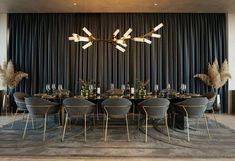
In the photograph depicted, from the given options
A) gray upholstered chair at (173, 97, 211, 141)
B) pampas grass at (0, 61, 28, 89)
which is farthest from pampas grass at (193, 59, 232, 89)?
pampas grass at (0, 61, 28, 89)

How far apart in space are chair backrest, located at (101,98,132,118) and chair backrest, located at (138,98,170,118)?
28cm

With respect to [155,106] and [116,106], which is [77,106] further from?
[155,106]

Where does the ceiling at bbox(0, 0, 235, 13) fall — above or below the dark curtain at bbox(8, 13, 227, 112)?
above

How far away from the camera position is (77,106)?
9.81 ft

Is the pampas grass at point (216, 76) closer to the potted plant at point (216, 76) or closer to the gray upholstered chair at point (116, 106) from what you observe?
the potted plant at point (216, 76)

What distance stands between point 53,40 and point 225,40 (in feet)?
19.2

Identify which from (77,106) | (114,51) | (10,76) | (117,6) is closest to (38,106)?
(77,106)

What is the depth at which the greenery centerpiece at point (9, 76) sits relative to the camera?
17.7ft

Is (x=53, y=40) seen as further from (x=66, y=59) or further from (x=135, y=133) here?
(x=135, y=133)

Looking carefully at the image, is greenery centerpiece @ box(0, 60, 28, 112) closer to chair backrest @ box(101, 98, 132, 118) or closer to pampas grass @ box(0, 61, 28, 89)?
pampas grass @ box(0, 61, 28, 89)

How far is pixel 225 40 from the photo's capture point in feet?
19.2

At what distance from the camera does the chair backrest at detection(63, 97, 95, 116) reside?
297 centimetres

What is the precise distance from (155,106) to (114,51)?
3243 millimetres

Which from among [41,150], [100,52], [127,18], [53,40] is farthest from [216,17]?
[41,150]
